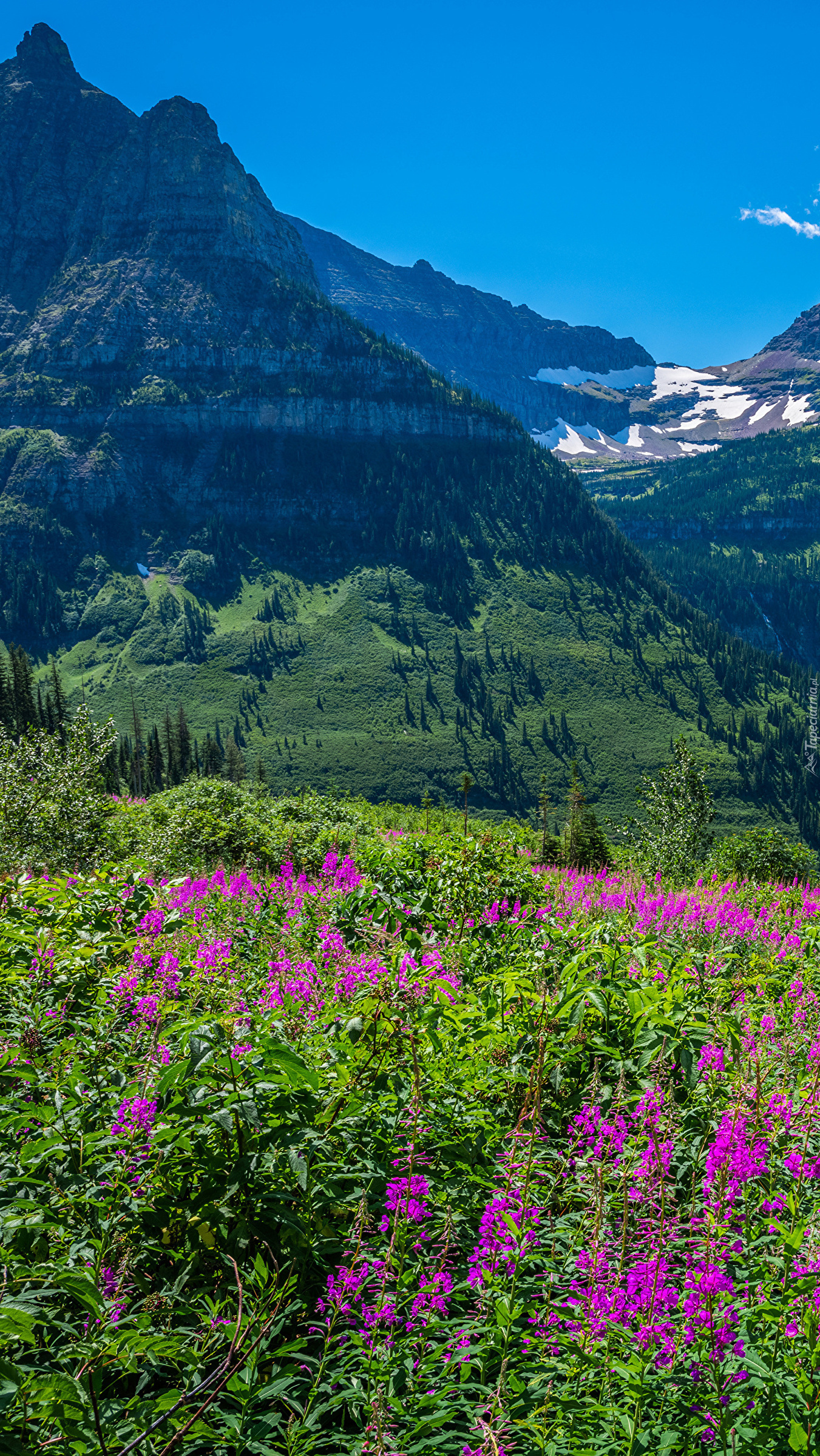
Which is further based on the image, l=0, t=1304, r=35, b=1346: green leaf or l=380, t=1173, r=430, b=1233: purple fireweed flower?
l=380, t=1173, r=430, b=1233: purple fireweed flower

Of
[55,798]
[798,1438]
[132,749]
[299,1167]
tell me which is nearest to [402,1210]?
[299,1167]

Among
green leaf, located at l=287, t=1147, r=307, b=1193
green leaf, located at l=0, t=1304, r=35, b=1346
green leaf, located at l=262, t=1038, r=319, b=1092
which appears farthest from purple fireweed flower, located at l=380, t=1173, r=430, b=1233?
green leaf, located at l=0, t=1304, r=35, b=1346

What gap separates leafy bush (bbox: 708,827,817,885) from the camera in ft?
80.7

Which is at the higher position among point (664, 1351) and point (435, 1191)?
point (664, 1351)

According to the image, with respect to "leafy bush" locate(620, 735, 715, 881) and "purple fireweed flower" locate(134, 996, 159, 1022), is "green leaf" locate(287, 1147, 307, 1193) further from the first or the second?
"leafy bush" locate(620, 735, 715, 881)

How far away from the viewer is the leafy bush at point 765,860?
24.6 metres

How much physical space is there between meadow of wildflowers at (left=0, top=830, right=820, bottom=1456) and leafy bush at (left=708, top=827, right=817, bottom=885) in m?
19.9

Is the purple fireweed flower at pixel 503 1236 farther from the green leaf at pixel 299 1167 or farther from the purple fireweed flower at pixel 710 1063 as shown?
the purple fireweed flower at pixel 710 1063

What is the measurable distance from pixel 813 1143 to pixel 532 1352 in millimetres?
2169

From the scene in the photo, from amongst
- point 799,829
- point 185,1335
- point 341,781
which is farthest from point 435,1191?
point 799,829

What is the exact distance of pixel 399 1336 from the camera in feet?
10.5

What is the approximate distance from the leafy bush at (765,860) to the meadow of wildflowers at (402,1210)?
65.3 ft

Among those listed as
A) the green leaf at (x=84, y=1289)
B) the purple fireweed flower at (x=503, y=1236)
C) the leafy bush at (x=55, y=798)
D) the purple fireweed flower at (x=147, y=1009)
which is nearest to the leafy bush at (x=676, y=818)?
the leafy bush at (x=55, y=798)

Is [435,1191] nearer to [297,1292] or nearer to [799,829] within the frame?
[297,1292]
